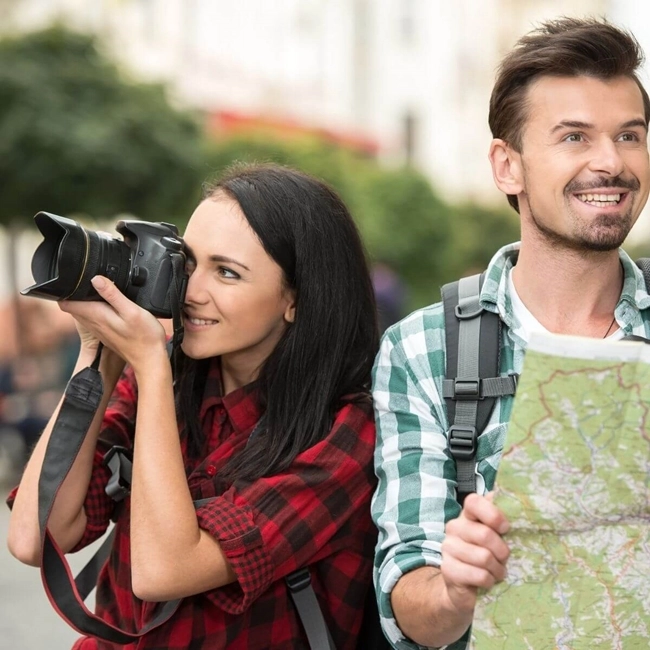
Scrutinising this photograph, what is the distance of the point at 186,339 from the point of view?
245 cm

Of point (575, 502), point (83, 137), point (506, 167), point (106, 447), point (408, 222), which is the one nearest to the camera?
point (575, 502)

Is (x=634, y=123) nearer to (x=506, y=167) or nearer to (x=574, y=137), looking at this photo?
(x=574, y=137)

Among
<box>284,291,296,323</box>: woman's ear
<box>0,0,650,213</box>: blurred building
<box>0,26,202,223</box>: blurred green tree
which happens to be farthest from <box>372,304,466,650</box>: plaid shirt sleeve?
<box>0,0,650,213</box>: blurred building

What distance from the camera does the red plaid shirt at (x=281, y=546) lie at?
2213mm

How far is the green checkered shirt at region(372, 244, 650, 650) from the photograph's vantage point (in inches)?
81.7

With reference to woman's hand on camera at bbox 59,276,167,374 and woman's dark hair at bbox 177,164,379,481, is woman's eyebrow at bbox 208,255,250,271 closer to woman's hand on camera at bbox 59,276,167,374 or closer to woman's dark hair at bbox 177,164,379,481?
woman's dark hair at bbox 177,164,379,481

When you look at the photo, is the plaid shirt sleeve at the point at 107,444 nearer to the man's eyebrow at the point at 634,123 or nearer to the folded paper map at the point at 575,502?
the folded paper map at the point at 575,502

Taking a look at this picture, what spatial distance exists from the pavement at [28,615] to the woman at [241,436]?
2.22m

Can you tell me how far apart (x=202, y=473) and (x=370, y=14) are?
29305 mm

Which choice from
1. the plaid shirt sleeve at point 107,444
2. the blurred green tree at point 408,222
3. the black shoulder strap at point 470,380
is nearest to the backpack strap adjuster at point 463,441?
the black shoulder strap at point 470,380

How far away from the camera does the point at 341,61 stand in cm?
2862

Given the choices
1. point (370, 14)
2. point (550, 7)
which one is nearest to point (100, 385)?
point (370, 14)

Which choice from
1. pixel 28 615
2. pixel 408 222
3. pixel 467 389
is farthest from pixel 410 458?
pixel 408 222

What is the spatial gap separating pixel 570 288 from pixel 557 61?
16.9 inches
